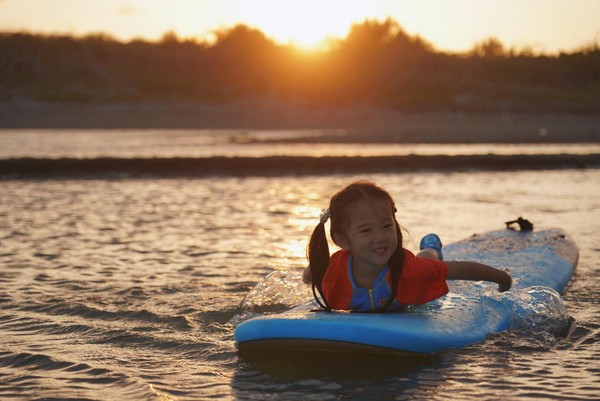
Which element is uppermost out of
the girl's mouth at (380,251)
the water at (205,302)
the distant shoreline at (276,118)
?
the distant shoreline at (276,118)

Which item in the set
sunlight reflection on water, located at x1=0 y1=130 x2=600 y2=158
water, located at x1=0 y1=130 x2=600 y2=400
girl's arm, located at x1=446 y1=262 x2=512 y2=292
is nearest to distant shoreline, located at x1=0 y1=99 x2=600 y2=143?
sunlight reflection on water, located at x1=0 y1=130 x2=600 y2=158

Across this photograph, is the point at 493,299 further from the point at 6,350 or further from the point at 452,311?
the point at 6,350

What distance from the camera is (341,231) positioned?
190 inches

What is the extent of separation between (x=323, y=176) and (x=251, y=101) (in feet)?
80.1

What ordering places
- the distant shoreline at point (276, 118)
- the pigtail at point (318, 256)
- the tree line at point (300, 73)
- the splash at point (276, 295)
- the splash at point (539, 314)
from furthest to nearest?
the tree line at point (300, 73) < the distant shoreline at point (276, 118) < the splash at point (276, 295) < the splash at point (539, 314) < the pigtail at point (318, 256)

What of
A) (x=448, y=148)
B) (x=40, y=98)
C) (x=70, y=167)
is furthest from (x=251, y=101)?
(x=70, y=167)

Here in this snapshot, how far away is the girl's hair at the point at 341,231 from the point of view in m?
4.71

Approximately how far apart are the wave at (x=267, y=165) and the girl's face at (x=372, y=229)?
41.5ft

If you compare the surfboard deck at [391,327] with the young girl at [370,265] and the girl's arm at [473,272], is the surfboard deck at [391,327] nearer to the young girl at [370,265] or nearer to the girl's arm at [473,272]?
the young girl at [370,265]

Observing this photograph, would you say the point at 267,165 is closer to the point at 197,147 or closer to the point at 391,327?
the point at 197,147

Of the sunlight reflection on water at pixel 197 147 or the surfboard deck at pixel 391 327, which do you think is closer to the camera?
the surfboard deck at pixel 391 327

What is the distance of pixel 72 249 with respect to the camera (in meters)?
8.88

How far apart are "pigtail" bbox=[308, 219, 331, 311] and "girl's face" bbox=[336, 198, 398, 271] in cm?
17

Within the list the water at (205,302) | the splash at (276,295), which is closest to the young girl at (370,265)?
the water at (205,302)
